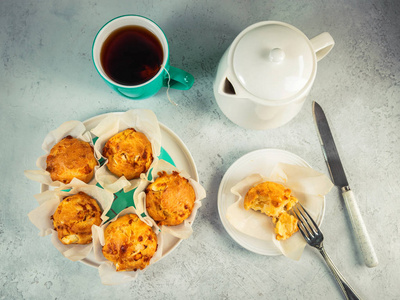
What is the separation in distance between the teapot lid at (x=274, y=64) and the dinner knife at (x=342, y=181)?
35 cm

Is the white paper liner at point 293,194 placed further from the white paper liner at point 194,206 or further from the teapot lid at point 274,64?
the teapot lid at point 274,64

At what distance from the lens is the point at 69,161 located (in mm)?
982

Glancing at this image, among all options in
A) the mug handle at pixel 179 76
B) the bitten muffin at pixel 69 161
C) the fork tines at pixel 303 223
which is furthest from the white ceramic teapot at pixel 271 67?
the bitten muffin at pixel 69 161

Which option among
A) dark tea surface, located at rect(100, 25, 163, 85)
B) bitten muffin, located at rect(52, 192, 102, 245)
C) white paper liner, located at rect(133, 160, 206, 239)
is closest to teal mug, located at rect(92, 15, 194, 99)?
dark tea surface, located at rect(100, 25, 163, 85)

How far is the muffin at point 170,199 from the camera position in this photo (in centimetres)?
96

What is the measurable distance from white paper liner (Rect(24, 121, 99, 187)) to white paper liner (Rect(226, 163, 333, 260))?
49 centimetres

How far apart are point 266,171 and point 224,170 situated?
0.50 feet

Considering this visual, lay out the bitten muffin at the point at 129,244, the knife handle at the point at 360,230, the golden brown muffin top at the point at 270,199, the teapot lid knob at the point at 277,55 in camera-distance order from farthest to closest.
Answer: the knife handle at the point at 360,230 → the golden brown muffin top at the point at 270,199 → the bitten muffin at the point at 129,244 → the teapot lid knob at the point at 277,55

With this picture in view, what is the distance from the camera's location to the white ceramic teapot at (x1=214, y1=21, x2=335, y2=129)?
88cm

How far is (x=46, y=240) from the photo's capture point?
1161 mm

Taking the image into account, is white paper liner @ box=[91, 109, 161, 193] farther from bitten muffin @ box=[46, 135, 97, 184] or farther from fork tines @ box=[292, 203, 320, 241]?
fork tines @ box=[292, 203, 320, 241]

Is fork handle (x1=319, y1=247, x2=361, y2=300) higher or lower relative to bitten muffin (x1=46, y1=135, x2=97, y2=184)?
lower

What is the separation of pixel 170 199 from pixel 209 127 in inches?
14.0

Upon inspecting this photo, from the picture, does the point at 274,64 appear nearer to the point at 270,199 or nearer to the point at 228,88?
the point at 228,88
